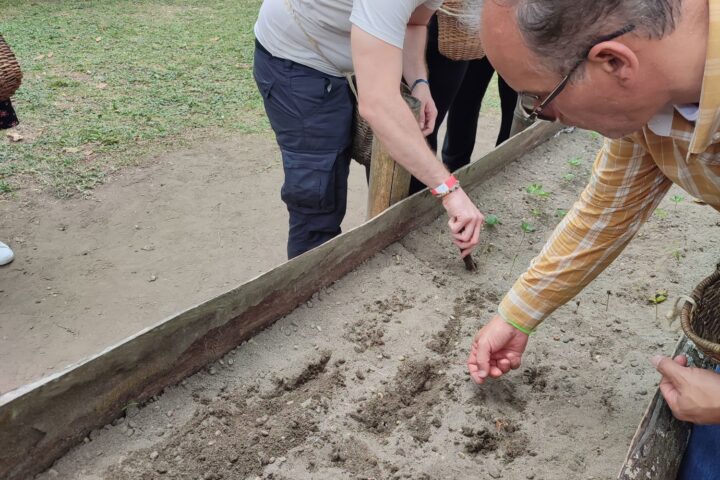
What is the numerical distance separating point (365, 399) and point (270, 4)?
1442mm

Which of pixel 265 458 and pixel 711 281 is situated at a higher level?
pixel 711 281

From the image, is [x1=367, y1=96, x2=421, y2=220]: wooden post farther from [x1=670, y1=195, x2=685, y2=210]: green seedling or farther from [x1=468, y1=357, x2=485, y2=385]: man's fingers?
[x1=670, y1=195, x2=685, y2=210]: green seedling

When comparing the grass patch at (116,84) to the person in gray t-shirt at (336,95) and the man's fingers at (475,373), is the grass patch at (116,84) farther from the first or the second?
the man's fingers at (475,373)

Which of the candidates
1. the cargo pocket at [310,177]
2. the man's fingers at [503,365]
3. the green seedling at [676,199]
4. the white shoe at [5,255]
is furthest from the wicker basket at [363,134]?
the white shoe at [5,255]

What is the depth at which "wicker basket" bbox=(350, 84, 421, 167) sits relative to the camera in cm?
267

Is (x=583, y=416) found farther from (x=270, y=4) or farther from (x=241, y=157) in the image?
(x=241, y=157)

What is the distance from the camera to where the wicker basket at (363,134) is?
2674mm

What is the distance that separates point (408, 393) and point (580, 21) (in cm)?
146

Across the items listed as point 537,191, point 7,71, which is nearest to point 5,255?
point 7,71

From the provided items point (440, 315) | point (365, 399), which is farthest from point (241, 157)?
point (365, 399)

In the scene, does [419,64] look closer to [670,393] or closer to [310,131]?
[310,131]

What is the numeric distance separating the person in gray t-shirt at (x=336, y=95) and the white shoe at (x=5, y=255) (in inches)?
73.2

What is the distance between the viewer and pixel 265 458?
76.8 inches

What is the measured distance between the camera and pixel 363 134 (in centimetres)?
272
